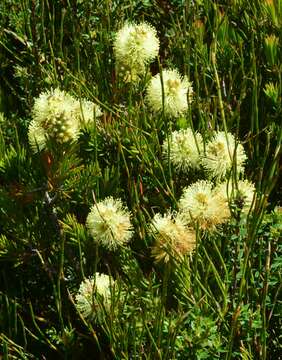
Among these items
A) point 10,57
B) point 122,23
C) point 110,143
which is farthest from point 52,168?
point 10,57

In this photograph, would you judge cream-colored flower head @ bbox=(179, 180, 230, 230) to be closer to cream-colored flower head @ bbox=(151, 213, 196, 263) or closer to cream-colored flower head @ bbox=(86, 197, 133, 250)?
cream-colored flower head @ bbox=(151, 213, 196, 263)

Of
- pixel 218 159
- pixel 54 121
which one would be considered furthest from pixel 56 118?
pixel 218 159

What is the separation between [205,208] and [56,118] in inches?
14.8

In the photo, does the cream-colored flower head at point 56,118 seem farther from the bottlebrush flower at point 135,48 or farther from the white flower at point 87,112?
the bottlebrush flower at point 135,48

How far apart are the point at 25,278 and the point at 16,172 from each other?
0.90ft

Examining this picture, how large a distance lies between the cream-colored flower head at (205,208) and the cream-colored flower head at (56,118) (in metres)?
0.29

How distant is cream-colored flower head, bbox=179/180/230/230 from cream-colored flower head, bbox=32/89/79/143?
29 centimetres

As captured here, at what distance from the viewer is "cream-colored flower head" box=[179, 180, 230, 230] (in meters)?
1.51

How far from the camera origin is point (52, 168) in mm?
1670

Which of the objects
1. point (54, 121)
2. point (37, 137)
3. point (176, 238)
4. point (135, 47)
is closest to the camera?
point (176, 238)

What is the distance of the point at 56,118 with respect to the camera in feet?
5.34

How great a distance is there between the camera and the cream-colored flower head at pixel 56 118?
63.6 inches

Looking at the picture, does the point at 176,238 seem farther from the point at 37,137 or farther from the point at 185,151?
the point at 37,137

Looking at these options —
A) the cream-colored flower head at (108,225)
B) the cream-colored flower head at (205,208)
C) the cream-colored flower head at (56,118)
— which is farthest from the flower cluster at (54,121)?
the cream-colored flower head at (205,208)
